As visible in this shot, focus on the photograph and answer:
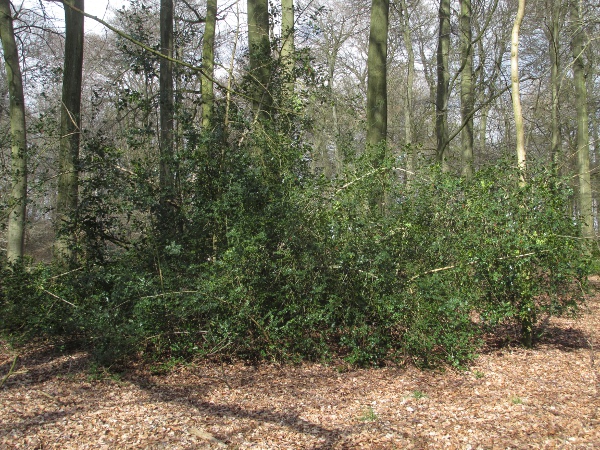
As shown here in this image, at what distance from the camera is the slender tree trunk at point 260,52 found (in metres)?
7.24

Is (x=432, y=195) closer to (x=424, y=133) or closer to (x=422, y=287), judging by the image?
(x=422, y=287)

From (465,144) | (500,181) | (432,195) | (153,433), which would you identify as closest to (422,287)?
(432,195)

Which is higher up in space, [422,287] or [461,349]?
[422,287]

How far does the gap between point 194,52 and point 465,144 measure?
7.99 m

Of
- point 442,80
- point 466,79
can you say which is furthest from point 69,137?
point 466,79

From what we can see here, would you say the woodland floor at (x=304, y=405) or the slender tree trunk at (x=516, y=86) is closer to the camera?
the woodland floor at (x=304, y=405)

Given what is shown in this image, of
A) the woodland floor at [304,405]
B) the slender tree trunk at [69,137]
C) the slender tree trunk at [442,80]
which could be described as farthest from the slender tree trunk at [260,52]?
the slender tree trunk at [442,80]

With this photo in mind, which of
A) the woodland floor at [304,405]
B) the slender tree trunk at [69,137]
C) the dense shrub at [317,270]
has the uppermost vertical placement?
the slender tree trunk at [69,137]

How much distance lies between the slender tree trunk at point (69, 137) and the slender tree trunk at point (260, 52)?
2.36 metres

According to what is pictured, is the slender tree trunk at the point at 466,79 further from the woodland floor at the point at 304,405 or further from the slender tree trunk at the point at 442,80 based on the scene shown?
the woodland floor at the point at 304,405

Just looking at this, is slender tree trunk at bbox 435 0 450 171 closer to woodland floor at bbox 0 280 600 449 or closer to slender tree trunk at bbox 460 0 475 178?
slender tree trunk at bbox 460 0 475 178

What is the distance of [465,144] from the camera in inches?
602

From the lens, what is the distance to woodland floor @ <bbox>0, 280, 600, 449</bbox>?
13.5 feet

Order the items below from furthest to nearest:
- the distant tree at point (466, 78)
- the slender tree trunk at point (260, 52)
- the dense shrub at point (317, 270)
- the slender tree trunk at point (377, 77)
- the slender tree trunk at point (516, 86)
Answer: the distant tree at point (466, 78), the slender tree trunk at point (377, 77), the slender tree trunk at point (516, 86), the slender tree trunk at point (260, 52), the dense shrub at point (317, 270)
